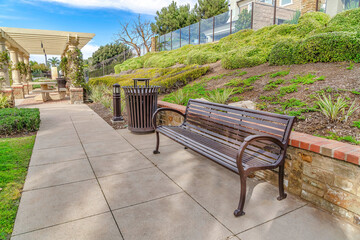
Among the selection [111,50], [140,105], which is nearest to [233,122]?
[140,105]

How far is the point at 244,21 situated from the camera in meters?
15.4

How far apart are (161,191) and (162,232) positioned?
0.71 meters

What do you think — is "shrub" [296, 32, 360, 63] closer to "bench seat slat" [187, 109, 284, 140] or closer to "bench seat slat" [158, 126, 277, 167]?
"bench seat slat" [187, 109, 284, 140]

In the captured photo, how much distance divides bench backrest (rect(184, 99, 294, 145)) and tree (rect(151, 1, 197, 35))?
31112 millimetres

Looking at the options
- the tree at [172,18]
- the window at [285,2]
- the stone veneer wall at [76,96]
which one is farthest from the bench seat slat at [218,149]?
the tree at [172,18]

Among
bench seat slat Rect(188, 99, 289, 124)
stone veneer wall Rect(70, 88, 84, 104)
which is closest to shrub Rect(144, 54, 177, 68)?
stone veneer wall Rect(70, 88, 84, 104)

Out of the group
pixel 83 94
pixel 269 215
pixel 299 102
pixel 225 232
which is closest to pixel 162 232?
pixel 225 232

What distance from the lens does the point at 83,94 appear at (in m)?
11.1

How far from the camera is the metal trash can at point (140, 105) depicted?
15.9 feet

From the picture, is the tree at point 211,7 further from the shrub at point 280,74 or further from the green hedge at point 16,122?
the green hedge at point 16,122

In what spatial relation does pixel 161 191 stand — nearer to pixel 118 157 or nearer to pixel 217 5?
pixel 118 157

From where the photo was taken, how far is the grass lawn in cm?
213

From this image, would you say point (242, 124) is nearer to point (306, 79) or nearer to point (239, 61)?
point (306, 79)

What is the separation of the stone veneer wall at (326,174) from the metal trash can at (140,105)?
313 cm
